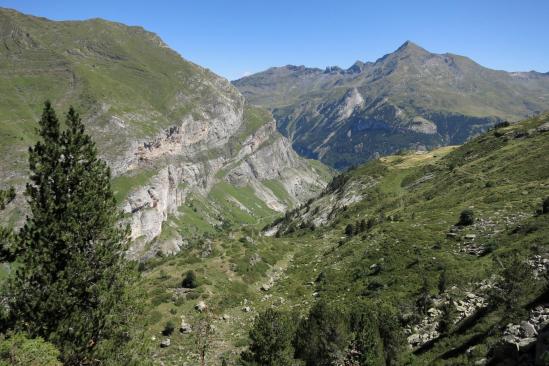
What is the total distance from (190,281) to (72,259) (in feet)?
117

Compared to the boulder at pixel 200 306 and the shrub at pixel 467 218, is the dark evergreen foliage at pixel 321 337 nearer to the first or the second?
the boulder at pixel 200 306

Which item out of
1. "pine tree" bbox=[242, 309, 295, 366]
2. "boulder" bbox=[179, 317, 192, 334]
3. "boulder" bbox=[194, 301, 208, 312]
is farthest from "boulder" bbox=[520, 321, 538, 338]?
"boulder" bbox=[194, 301, 208, 312]

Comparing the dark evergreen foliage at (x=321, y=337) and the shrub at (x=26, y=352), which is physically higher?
the shrub at (x=26, y=352)

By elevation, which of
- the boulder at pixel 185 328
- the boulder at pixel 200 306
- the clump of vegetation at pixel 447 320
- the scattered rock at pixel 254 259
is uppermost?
the clump of vegetation at pixel 447 320

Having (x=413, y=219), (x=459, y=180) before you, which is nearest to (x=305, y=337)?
(x=413, y=219)

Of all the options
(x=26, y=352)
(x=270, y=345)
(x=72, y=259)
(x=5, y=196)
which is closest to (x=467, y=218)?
(x=270, y=345)

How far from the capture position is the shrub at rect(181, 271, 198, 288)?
62.8 m

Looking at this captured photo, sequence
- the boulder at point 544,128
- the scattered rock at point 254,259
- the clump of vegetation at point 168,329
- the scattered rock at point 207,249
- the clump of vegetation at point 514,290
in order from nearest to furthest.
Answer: the clump of vegetation at point 514,290
the clump of vegetation at point 168,329
the scattered rock at point 254,259
the scattered rock at point 207,249
the boulder at point 544,128

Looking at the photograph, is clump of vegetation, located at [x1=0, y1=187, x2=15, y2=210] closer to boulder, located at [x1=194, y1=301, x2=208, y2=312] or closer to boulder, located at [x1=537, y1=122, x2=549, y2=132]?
boulder, located at [x1=194, y1=301, x2=208, y2=312]

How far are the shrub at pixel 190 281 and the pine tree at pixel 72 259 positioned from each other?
106 ft

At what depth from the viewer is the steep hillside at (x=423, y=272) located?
30.0m

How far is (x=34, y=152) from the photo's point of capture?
96.5 feet

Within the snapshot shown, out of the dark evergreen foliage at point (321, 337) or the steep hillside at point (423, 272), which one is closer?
the steep hillside at point (423, 272)

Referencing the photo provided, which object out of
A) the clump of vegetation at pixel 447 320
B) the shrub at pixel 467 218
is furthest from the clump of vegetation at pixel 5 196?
the shrub at pixel 467 218
